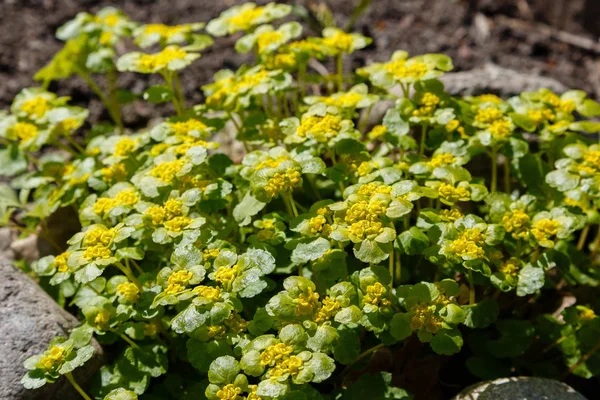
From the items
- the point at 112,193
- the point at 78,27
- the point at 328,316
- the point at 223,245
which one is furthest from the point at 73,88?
the point at 328,316

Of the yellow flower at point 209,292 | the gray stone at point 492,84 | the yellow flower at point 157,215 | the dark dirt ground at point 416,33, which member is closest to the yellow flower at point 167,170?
the yellow flower at point 157,215

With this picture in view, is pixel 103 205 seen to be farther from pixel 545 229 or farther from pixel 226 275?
pixel 545 229

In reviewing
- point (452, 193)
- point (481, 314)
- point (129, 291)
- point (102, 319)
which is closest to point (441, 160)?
point (452, 193)

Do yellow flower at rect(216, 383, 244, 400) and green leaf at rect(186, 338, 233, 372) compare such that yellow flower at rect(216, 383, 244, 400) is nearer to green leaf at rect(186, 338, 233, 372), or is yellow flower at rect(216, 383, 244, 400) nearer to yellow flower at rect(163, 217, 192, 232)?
green leaf at rect(186, 338, 233, 372)

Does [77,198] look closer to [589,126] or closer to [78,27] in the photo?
[78,27]

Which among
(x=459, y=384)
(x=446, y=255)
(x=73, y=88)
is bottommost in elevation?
(x=459, y=384)

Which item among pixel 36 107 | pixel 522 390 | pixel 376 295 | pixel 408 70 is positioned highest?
pixel 408 70
